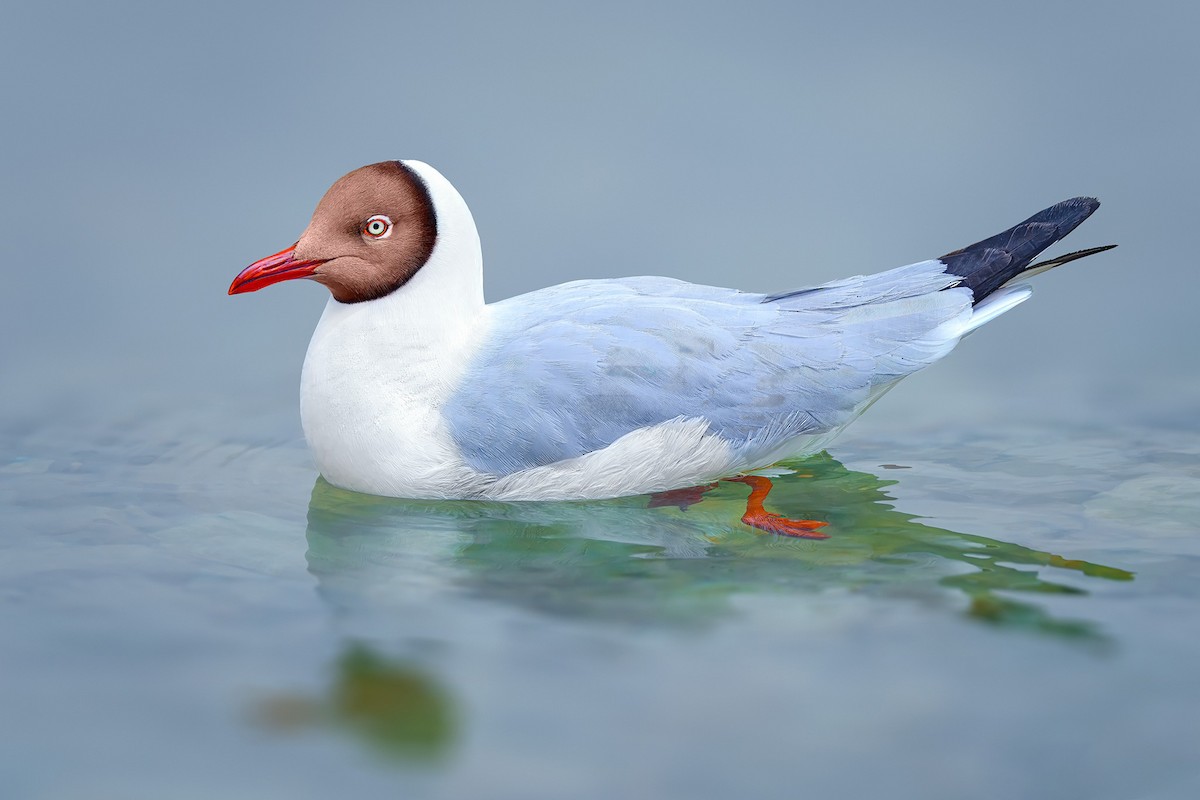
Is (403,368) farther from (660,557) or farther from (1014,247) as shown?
(1014,247)

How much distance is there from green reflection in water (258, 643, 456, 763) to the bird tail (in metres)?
3.00

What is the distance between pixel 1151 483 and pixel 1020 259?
3.57ft

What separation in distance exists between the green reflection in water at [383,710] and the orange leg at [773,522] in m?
1.75

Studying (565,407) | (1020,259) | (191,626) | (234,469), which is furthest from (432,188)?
(1020,259)

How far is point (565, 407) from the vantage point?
19.5 feet

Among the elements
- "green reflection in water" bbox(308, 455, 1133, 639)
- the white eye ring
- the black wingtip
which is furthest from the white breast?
the black wingtip

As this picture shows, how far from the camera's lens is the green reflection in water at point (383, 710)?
4402mm

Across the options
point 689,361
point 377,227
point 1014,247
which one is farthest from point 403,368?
point 1014,247

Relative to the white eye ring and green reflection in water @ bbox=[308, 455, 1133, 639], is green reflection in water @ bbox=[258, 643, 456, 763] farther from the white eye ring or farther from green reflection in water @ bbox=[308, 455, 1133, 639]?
the white eye ring

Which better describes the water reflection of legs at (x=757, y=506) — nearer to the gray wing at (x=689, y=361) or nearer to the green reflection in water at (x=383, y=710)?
the gray wing at (x=689, y=361)

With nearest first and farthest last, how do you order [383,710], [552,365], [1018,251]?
[383,710], [552,365], [1018,251]

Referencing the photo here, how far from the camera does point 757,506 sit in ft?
20.2

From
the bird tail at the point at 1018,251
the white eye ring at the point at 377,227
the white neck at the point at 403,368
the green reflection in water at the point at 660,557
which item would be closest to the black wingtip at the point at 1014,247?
the bird tail at the point at 1018,251

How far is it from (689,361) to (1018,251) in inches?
58.7
